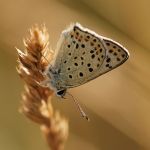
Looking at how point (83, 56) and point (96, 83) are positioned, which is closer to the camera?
point (83, 56)

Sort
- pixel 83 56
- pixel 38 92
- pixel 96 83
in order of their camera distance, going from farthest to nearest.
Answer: pixel 96 83
pixel 83 56
pixel 38 92

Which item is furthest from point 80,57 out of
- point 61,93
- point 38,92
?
point 38,92

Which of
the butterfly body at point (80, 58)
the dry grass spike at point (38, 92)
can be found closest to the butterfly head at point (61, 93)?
the butterfly body at point (80, 58)

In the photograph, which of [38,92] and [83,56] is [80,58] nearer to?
[83,56]

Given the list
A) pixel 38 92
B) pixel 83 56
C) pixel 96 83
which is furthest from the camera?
pixel 96 83

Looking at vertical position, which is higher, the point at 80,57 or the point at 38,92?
the point at 80,57

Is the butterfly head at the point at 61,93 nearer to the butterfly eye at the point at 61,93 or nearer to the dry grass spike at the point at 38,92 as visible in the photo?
the butterfly eye at the point at 61,93

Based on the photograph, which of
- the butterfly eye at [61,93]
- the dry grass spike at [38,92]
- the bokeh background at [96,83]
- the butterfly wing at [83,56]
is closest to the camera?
the dry grass spike at [38,92]
